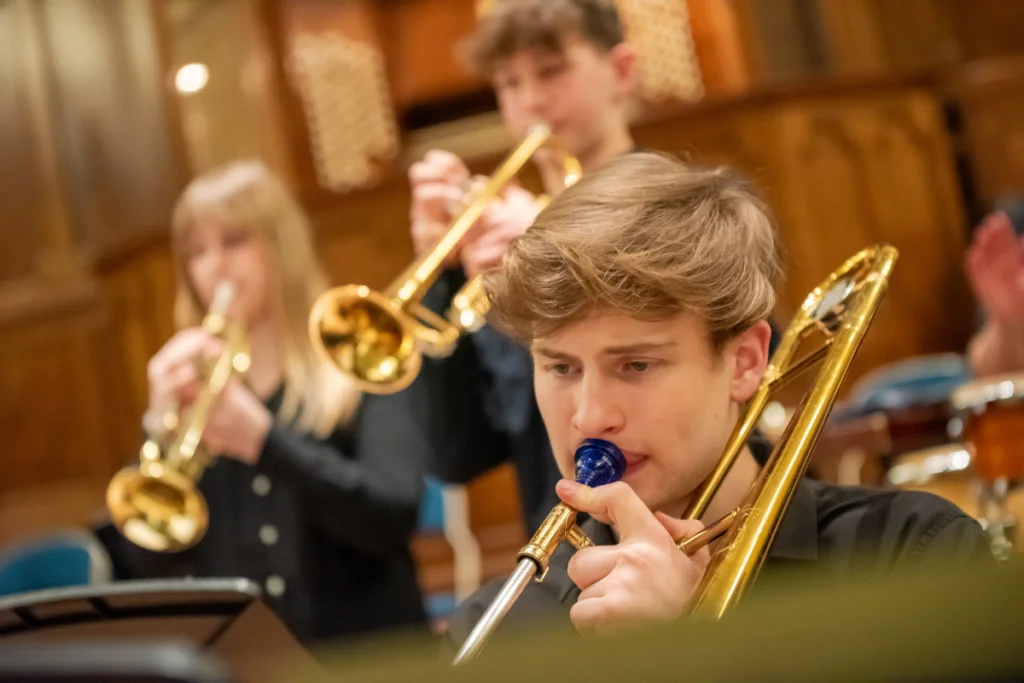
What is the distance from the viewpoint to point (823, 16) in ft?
17.9

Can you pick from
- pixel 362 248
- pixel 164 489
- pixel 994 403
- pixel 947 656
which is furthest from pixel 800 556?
pixel 362 248

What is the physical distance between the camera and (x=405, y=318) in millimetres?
1858

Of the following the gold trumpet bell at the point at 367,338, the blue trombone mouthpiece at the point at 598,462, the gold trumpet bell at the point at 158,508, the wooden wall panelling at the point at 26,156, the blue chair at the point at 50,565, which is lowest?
the blue chair at the point at 50,565

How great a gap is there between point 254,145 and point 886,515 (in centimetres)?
501

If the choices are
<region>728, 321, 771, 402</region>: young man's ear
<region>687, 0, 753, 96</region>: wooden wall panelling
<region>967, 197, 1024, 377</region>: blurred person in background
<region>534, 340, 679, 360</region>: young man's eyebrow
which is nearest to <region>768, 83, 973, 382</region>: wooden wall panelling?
<region>687, 0, 753, 96</region>: wooden wall panelling

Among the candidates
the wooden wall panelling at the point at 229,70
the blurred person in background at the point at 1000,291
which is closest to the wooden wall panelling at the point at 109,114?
the wooden wall panelling at the point at 229,70

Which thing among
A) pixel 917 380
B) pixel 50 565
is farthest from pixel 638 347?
pixel 917 380

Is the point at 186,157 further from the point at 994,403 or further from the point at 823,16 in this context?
the point at 994,403

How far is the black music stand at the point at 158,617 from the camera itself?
1185 millimetres

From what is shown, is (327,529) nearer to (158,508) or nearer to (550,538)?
(158,508)

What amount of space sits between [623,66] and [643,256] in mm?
934

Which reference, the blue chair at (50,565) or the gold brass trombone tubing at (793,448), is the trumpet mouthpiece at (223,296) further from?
the gold brass trombone tubing at (793,448)

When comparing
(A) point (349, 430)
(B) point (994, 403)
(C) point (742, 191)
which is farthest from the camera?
(A) point (349, 430)

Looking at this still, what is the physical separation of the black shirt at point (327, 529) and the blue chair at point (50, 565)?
458mm
